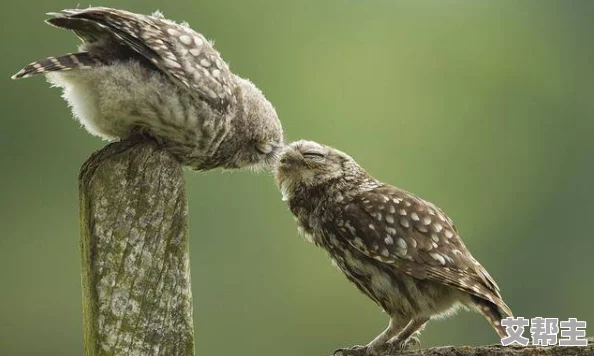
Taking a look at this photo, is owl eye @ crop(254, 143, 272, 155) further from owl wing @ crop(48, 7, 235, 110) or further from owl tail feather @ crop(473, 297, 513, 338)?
owl tail feather @ crop(473, 297, 513, 338)

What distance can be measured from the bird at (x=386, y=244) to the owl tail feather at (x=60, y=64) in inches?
36.4

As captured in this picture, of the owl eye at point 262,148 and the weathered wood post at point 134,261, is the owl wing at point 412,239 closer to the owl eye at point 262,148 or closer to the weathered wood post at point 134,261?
the owl eye at point 262,148

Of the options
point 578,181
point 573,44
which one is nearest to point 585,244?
point 578,181

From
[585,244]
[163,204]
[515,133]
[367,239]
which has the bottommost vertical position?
[585,244]

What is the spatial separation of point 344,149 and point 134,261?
11.8m

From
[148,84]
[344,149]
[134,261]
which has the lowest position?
[344,149]

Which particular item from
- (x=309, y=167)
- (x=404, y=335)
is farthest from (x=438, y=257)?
(x=309, y=167)

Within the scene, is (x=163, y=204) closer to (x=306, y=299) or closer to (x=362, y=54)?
(x=306, y=299)

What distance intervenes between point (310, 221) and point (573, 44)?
850 inches

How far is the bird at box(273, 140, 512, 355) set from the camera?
4.75 metres

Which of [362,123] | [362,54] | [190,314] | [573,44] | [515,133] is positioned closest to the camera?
[190,314]

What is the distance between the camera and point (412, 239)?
4848mm

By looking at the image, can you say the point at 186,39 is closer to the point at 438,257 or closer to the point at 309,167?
the point at 309,167

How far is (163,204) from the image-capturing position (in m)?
4.08
